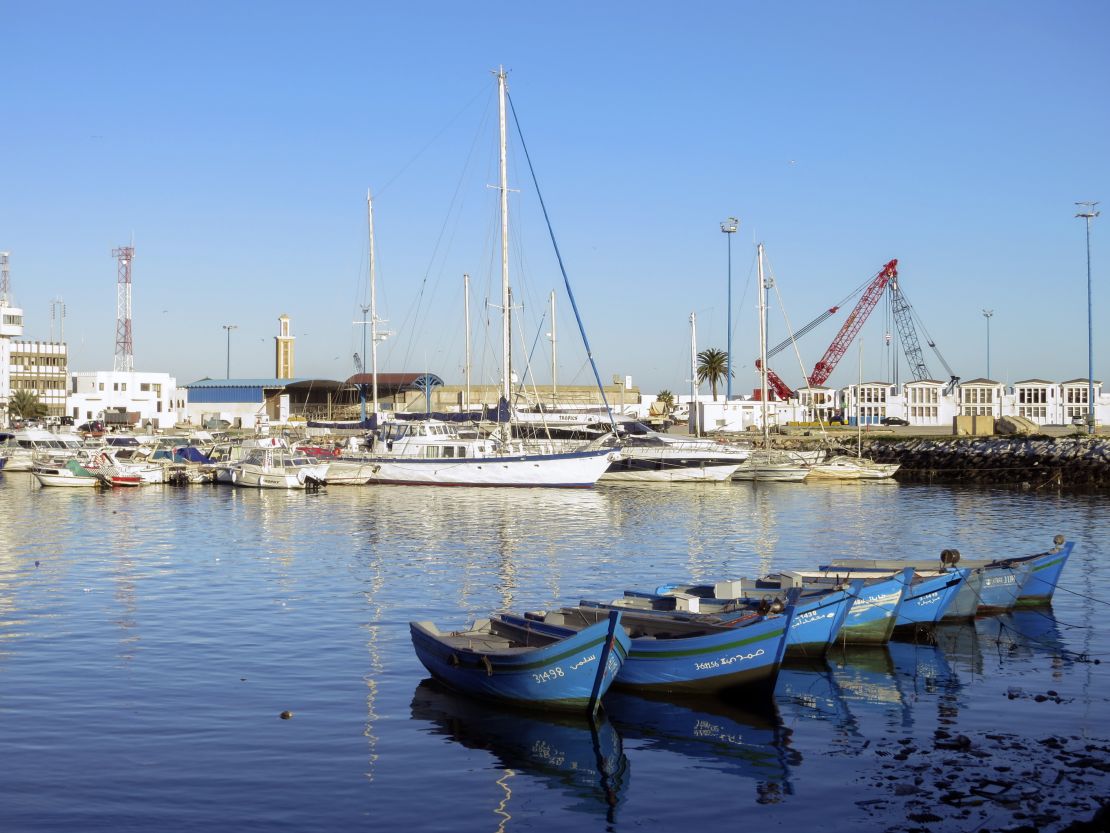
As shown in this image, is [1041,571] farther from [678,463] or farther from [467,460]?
[678,463]

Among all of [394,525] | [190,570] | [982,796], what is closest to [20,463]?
[394,525]

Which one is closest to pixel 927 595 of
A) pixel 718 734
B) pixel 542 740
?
pixel 718 734

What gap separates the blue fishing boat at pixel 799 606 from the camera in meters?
21.7

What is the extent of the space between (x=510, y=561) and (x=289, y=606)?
1011cm

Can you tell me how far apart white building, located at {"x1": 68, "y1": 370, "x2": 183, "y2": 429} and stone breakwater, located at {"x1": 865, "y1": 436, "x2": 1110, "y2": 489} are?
9039 centimetres

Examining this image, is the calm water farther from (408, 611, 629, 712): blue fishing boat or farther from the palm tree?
the palm tree

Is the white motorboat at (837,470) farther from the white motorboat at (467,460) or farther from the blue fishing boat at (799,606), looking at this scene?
the blue fishing boat at (799,606)

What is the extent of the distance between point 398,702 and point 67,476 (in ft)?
198

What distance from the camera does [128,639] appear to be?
2541 cm

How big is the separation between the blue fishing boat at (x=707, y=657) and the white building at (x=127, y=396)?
132m

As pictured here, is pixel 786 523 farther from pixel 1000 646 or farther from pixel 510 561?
pixel 1000 646

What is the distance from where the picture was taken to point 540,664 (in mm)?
18531

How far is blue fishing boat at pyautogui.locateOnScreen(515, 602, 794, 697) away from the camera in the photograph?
1930 centimetres

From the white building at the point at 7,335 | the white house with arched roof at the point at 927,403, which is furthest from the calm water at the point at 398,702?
the white building at the point at 7,335
